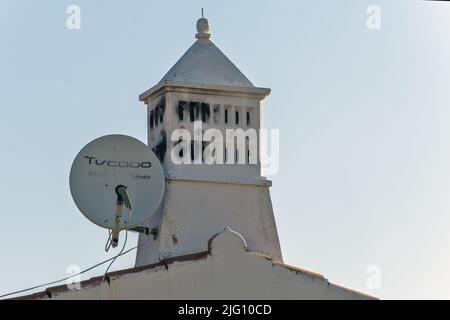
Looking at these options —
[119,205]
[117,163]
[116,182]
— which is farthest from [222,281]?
[117,163]

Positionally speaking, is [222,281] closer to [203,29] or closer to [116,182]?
[116,182]

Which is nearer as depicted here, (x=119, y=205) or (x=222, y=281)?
(x=222, y=281)

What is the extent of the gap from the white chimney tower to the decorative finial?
0.48 m

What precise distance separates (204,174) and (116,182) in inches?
131

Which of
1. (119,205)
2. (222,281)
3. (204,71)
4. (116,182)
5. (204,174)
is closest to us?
(222,281)

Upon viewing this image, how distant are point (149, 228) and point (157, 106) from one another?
3.01 meters

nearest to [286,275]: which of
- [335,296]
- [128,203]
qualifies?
[335,296]

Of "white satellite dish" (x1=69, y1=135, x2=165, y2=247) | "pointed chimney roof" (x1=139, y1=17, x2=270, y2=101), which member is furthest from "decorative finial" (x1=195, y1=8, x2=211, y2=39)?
"white satellite dish" (x1=69, y1=135, x2=165, y2=247)

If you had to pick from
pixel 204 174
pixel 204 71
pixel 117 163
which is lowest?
pixel 204 174

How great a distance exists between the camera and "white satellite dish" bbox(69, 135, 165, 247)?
3800cm

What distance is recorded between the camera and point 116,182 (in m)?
38.5

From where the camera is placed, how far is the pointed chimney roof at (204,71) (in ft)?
136

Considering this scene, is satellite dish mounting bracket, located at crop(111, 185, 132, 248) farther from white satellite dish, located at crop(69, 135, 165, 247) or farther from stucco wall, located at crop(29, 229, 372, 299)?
stucco wall, located at crop(29, 229, 372, 299)
